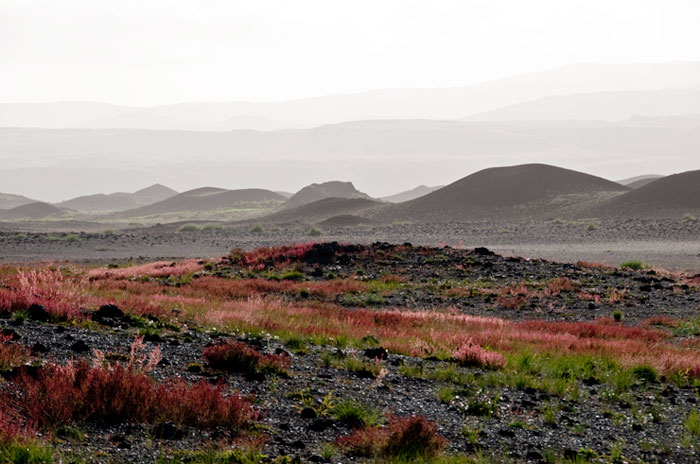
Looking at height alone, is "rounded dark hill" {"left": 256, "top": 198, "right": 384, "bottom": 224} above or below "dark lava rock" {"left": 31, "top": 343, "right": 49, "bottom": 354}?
above

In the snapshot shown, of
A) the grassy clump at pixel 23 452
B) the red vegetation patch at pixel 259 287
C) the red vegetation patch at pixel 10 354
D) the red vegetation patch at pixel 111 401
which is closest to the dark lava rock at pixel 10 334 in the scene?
the red vegetation patch at pixel 10 354

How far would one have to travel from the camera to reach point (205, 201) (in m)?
139

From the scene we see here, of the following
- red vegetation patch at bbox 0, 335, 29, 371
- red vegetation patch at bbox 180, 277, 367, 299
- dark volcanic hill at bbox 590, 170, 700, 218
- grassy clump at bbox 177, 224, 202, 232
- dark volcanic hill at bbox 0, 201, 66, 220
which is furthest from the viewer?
dark volcanic hill at bbox 0, 201, 66, 220

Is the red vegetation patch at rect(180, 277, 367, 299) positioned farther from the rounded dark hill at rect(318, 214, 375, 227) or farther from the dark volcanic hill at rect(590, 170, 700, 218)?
the dark volcanic hill at rect(590, 170, 700, 218)

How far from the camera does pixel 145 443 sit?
6.98 metres

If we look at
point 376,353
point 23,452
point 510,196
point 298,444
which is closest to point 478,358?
point 376,353

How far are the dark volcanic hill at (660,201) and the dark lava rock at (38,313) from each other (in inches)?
2659

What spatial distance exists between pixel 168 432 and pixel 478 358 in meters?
6.74

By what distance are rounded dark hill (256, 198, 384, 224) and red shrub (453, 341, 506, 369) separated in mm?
73369

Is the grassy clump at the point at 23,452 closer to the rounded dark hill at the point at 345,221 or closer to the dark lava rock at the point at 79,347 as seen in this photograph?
the dark lava rock at the point at 79,347

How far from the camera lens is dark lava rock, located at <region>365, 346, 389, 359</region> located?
39.8 ft

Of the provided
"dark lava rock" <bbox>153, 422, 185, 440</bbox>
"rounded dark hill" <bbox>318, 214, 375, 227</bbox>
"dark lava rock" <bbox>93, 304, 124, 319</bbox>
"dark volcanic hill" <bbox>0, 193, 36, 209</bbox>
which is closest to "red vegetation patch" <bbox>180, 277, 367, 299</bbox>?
"dark lava rock" <bbox>93, 304, 124, 319</bbox>

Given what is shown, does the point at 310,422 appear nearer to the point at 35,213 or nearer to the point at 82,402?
the point at 82,402

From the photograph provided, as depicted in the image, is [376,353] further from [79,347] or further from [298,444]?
[79,347]
